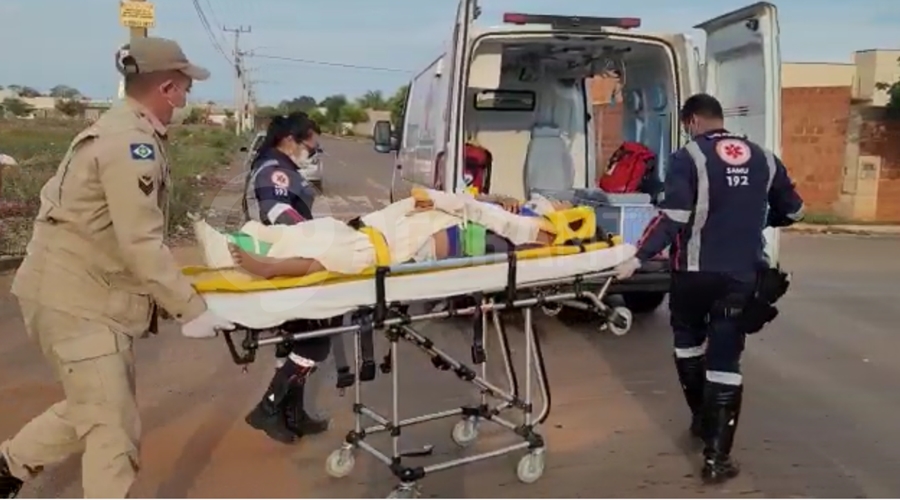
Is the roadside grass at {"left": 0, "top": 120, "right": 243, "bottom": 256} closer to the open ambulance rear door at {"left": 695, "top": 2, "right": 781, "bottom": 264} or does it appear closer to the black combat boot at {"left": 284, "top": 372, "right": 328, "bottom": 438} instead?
the black combat boot at {"left": 284, "top": 372, "right": 328, "bottom": 438}

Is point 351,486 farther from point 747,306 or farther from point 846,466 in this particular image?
point 846,466

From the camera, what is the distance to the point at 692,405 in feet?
17.1

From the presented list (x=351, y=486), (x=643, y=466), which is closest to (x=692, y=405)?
(x=643, y=466)

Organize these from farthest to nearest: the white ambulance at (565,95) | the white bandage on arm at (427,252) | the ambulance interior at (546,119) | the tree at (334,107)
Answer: the tree at (334,107)
the ambulance interior at (546,119)
the white ambulance at (565,95)
the white bandage on arm at (427,252)

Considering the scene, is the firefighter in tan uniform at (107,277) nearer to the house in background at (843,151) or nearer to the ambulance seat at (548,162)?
the ambulance seat at (548,162)

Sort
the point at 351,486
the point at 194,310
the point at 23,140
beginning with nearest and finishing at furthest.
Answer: the point at 194,310 → the point at 351,486 → the point at 23,140

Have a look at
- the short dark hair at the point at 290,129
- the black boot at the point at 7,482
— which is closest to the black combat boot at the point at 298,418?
the short dark hair at the point at 290,129

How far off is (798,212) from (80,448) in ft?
11.1

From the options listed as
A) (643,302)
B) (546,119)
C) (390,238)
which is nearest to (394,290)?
(390,238)

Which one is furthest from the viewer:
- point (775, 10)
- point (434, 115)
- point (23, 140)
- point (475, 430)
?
point (23, 140)

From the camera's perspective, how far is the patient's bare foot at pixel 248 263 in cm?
397

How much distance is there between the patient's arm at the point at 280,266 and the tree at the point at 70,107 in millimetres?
51064

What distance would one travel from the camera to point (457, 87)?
6.82 meters

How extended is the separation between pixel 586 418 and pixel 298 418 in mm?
1606
